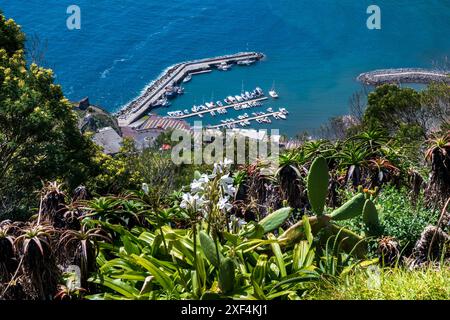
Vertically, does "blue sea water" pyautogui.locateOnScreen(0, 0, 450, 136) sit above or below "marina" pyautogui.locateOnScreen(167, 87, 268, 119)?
above

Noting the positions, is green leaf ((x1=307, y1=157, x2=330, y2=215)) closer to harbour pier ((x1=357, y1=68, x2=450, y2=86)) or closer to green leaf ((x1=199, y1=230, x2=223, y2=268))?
green leaf ((x1=199, y1=230, x2=223, y2=268))

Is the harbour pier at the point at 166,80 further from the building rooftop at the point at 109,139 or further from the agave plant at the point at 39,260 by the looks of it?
the agave plant at the point at 39,260

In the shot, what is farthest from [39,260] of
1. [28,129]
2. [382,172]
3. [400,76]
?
[400,76]

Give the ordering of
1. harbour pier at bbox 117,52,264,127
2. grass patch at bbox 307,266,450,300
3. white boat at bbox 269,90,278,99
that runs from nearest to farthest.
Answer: grass patch at bbox 307,266,450,300 < harbour pier at bbox 117,52,264,127 < white boat at bbox 269,90,278,99

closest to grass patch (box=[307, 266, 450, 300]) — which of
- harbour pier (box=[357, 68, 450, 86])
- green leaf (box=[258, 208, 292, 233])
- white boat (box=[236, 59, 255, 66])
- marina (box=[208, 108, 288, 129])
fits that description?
green leaf (box=[258, 208, 292, 233])

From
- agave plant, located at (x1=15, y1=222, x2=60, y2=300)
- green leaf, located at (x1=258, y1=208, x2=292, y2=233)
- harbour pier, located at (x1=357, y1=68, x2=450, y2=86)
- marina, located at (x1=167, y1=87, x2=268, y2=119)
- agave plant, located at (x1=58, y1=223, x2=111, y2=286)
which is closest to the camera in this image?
agave plant, located at (x1=15, y1=222, x2=60, y2=300)

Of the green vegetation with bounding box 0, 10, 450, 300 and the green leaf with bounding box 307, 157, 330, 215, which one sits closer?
the green vegetation with bounding box 0, 10, 450, 300

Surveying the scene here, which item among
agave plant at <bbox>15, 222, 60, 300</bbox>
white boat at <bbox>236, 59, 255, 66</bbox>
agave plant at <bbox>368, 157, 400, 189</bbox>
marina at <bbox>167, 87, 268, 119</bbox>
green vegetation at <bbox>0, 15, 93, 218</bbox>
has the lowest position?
agave plant at <bbox>15, 222, 60, 300</bbox>
